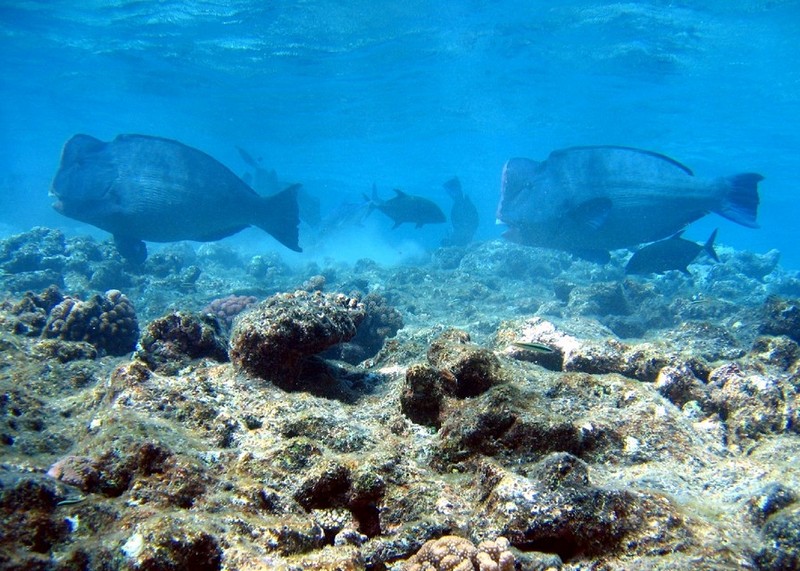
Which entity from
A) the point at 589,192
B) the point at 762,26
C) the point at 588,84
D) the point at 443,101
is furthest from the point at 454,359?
the point at 443,101

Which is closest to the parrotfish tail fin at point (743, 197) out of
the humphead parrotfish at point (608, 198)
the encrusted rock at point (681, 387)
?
the humphead parrotfish at point (608, 198)

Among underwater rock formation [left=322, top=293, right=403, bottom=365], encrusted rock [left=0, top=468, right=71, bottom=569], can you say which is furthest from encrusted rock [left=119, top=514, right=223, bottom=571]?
underwater rock formation [left=322, top=293, right=403, bottom=365]

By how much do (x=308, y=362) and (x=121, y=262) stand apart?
12178 mm

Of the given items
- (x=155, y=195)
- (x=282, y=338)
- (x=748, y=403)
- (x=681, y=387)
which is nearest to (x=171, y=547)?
(x=282, y=338)

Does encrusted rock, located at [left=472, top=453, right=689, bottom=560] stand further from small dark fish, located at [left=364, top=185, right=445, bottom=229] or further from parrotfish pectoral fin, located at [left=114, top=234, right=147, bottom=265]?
small dark fish, located at [left=364, top=185, right=445, bottom=229]

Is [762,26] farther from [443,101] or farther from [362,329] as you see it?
[362,329]

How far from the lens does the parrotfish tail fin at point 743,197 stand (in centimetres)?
958

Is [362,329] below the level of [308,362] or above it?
below

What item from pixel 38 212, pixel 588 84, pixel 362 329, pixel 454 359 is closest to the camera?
pixel 454 359

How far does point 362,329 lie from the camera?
6883mm

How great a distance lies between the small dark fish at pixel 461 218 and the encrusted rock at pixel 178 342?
21.4m

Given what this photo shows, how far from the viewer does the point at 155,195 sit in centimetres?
1059

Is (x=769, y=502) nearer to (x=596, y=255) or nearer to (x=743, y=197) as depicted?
(x=743, y=197)

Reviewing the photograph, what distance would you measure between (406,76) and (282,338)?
2937 cm
